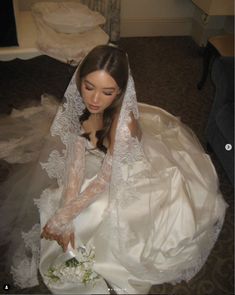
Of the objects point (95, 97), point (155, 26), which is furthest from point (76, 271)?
point (155, 26)

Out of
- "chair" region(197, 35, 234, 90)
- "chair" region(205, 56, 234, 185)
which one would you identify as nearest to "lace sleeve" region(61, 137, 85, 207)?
"chair" region(205, 56, 234, 185)

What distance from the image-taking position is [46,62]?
127 inches

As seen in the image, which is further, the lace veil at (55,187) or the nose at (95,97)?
the lace veil at (55,187)

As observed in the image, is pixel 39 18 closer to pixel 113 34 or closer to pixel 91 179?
pixel 113 34

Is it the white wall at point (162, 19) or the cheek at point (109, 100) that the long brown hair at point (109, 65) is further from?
the white wall at point (162, 19)

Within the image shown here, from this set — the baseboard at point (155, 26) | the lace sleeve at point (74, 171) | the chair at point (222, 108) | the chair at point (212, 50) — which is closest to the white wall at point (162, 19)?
the baseboard at point (155, 26)

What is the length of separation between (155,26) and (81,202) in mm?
3220

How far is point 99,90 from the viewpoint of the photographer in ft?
3.90

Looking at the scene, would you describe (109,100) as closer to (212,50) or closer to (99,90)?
(99,90)

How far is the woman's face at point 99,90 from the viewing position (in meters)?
1.17

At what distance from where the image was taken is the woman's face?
3.82 ft

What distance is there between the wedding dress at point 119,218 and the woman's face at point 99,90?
7cm

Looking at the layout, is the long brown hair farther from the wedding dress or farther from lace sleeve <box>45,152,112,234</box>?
lace sleeve <box>45,152,112,234</box>

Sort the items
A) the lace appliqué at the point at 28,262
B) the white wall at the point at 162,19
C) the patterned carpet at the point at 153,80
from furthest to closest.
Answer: the white wall at the point at 162,19 < the patterned carpet at the point at 153,80 < the lace appliqué at the point at 28,262
